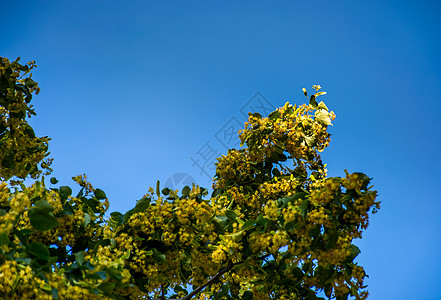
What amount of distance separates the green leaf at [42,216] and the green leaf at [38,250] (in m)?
0.39

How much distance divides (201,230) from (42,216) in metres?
1.92

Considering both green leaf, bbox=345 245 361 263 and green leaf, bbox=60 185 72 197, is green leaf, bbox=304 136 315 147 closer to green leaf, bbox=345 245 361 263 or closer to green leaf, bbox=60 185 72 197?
green leaf, bbox=345 245 361 263

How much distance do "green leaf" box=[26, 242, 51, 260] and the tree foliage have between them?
0.01 meters

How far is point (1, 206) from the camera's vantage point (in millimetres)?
5406

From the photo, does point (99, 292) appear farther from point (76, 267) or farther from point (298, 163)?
point (298, 163)

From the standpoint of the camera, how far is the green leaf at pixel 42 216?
399 centimetres

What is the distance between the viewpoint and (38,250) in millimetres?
3707

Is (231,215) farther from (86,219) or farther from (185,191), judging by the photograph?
(86,219)

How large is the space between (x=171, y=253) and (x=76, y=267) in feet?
5.33

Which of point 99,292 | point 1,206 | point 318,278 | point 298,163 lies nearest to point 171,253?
point 99,292

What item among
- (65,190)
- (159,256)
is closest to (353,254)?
(159,256)

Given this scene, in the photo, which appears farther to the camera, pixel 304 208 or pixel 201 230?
pixel 201 230

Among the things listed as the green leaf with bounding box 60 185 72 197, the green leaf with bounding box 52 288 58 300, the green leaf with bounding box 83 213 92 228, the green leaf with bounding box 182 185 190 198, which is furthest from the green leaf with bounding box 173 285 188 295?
the green leaf with bounding box 52 288 58 300

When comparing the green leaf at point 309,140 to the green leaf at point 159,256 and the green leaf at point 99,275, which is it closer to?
the green leaf at point 159,256
